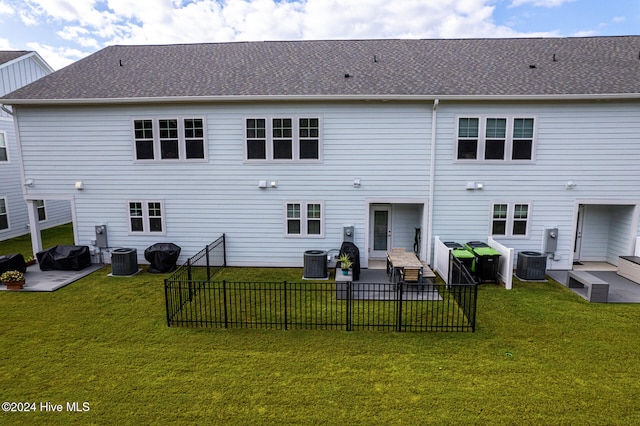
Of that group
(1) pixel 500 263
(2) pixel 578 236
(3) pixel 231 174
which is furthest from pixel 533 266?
(3) pixel 231 174

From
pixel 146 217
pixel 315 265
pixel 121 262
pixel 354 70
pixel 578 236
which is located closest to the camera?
pixel 315 265

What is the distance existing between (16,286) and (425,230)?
11804 mm

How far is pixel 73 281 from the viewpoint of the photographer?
32.8ft

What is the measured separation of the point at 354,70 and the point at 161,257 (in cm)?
899

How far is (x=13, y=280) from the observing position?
9.02 m

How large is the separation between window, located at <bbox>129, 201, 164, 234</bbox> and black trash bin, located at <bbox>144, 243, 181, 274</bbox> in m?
0.86

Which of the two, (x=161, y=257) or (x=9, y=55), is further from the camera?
(x=9, y=55)

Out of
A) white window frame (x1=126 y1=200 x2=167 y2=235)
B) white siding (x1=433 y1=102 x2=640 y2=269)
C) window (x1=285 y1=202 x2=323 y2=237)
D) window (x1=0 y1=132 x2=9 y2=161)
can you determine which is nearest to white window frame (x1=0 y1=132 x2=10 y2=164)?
window (x1=0 y1=132 x2=9 y2=161)

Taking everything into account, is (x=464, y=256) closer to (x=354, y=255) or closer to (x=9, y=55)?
(x=354, y=255)

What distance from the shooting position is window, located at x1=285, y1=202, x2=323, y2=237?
11172mm

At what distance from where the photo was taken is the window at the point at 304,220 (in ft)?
36.7

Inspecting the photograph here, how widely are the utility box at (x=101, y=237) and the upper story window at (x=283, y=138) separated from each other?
5.51 meters

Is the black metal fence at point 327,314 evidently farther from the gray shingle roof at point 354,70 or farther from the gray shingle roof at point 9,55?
the gray shingle roof at point 9,55

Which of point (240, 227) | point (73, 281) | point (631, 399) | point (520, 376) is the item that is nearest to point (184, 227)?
point (240, 227)
